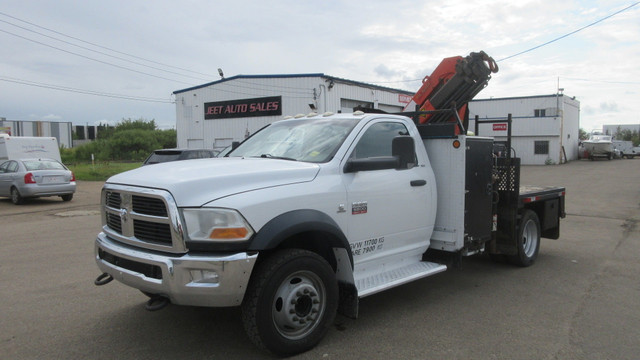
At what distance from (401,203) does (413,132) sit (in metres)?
0.91

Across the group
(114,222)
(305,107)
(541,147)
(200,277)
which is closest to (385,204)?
(200,277)

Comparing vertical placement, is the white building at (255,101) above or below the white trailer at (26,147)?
above

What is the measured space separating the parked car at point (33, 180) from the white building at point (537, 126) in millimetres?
30230

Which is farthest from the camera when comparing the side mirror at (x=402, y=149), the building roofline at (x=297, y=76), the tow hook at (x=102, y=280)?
the building roofline at (x=297, y=76)

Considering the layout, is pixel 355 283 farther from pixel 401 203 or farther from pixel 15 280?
pixel 15 280

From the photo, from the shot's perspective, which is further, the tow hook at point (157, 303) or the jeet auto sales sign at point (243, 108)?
the jeet auto sales sign at point (243, 108)

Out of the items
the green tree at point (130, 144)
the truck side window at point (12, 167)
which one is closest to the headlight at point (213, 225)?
the truck side window at point (12, 167)

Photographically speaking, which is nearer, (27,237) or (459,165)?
(459,165)

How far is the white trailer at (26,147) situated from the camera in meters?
18.6

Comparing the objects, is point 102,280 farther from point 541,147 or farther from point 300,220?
point 541,147

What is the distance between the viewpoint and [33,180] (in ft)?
47.7

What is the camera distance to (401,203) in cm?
471

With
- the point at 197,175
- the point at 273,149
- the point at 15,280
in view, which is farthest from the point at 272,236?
the point at 15,280

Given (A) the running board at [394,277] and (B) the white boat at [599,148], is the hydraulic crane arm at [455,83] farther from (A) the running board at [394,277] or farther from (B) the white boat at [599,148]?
(B) the white boat at [599,148]
